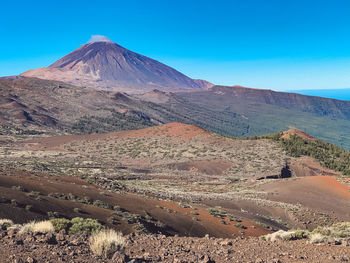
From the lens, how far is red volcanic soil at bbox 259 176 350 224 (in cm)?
2311

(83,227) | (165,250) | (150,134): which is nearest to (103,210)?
(83,227)

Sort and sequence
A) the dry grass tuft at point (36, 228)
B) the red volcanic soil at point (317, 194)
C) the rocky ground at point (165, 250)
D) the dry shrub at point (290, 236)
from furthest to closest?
the red volcanic soil at point (317, 194), the dry shrub at point (290, 236), the dry grass tuft at point (36, 228), the rocky ground at point (165, 250)

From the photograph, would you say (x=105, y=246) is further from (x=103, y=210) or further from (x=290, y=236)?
(x=103, y=210)

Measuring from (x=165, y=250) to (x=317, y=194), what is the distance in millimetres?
22601

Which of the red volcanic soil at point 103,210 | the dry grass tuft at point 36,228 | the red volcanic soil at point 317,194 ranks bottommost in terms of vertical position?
the red volcanic soil at point 317,194

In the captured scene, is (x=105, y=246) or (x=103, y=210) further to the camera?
(x=103, y=210)

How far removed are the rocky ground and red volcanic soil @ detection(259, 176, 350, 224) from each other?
14.4 meters

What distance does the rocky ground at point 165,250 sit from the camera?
5.73m

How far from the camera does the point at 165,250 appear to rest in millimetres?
7602

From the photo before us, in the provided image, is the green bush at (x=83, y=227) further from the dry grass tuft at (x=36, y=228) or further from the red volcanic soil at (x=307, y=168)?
the red volcanic soil at (x=307, y=168)

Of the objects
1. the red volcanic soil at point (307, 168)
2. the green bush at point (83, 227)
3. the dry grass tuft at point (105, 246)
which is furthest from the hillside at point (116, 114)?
the dry grass tuft at point (105, 246)

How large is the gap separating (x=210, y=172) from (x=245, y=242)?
102ft

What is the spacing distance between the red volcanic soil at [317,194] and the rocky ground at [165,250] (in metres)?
14.4

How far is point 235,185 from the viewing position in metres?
32.7
